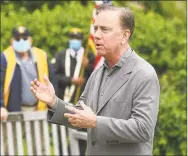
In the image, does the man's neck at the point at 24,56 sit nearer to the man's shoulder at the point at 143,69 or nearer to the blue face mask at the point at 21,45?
the blue face mask at the point at 21,45

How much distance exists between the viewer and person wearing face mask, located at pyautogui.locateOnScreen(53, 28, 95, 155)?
7.50m

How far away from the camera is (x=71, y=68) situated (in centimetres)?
762

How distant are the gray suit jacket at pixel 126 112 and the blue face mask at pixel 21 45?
3.25m

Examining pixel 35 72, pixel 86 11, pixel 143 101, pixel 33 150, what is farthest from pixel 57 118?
pixel 86 11

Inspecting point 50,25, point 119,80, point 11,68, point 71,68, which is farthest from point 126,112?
point 50,25

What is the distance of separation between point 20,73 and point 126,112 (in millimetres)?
3318

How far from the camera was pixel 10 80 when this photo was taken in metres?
6.64

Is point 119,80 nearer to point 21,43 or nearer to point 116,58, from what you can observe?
point 116,58

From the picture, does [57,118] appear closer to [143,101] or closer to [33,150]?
[143,101]

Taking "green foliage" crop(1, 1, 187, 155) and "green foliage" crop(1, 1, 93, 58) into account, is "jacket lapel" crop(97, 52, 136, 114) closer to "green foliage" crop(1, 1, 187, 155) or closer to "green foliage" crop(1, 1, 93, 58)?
"green foliage" crop(1, 1, 187, 155)

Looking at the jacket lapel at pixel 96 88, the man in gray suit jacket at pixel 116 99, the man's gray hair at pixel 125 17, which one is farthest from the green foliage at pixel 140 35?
the man's gray hair at pixel 125 17

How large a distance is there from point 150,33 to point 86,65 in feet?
7.48

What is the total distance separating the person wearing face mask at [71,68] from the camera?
7.50m

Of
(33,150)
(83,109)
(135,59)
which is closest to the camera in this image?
(83,109)
